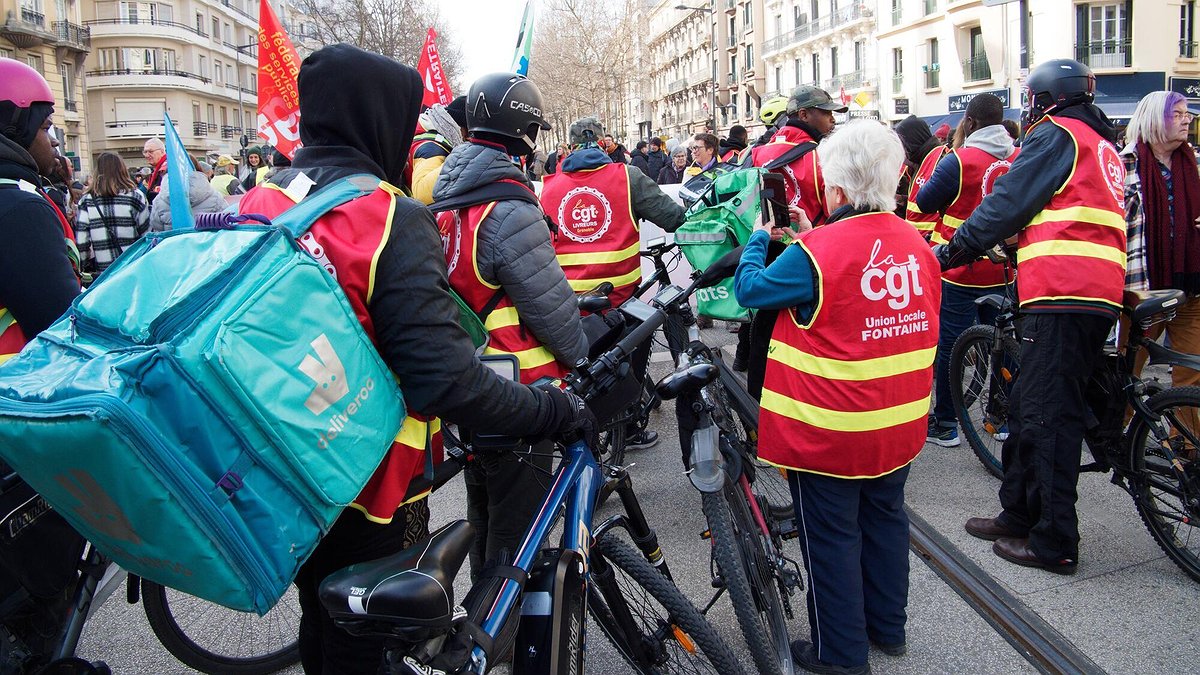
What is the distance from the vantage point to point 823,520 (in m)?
2.93

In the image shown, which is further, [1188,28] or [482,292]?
[1188,28]

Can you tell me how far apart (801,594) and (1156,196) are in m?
2.58

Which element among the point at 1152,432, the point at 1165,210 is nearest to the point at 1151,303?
the point at 1152,432

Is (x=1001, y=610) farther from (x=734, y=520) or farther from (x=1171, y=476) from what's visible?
(x=734, y=520)

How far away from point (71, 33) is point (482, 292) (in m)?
54.8

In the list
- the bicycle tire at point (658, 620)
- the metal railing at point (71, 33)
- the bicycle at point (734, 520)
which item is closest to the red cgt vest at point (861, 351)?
the bicycle at point (734, 520)

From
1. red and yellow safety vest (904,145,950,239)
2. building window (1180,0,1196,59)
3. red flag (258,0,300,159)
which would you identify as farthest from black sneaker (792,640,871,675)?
building window (1180,0,1196,59)

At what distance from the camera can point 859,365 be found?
277 centimetres

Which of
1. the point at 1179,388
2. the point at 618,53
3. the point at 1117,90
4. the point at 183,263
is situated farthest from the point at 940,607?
the point at 618,53

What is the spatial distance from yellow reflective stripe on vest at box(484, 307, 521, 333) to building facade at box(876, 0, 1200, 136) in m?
26.6

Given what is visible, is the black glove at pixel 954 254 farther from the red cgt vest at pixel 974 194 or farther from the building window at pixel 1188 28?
the building window at pixel 1188 28

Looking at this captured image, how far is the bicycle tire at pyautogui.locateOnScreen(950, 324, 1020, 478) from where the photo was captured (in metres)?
4.64

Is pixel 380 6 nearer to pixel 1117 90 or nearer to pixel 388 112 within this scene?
pixel 1117 90

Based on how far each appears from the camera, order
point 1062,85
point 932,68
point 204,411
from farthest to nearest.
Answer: point 932,68, point 1062,85, point 204,411
